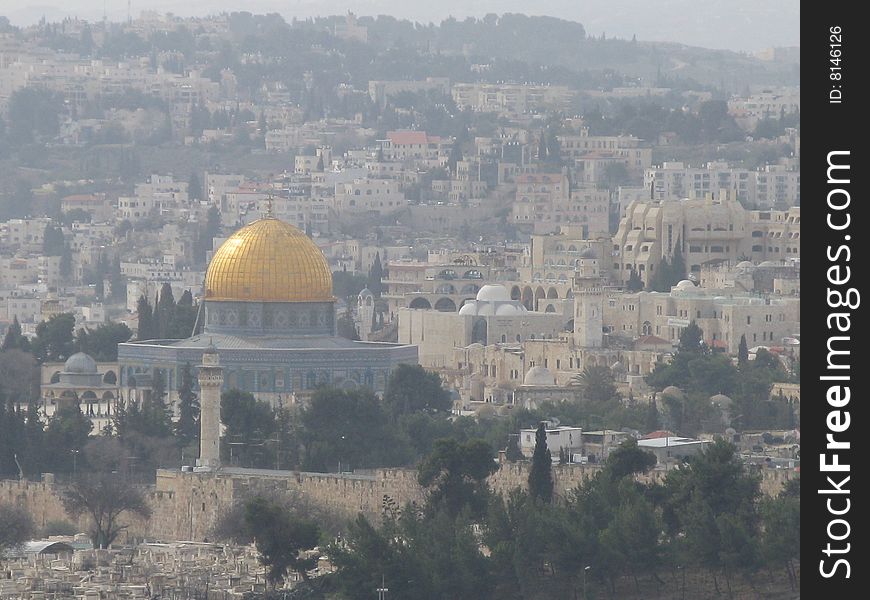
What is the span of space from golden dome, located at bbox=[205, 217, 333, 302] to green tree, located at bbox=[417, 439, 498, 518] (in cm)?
2062

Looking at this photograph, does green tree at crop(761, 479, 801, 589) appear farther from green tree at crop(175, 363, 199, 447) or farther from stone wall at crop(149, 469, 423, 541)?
green tree at crop(175, 363, 199, 447)

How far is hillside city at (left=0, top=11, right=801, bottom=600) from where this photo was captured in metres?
53.5

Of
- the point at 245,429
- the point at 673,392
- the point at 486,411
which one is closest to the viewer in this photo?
the point at 245,429

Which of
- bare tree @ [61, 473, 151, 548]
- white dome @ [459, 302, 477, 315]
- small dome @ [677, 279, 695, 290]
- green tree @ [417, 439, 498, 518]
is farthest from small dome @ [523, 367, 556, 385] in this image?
green tree @ [417, 439, 498, 518]

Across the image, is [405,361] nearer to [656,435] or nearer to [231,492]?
[656,435]

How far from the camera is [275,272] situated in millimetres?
79500

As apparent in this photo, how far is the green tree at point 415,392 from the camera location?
73.3 meters

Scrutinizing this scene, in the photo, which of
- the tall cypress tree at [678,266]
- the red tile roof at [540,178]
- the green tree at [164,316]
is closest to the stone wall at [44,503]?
the green tree at [164,316]

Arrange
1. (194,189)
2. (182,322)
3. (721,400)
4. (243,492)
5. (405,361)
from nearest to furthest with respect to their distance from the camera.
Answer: (243,492)
(721,400)
(405,361)
(182,322)
(194,189)

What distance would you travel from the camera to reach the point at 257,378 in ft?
258

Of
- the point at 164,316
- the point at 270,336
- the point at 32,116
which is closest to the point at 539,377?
the point at 270,336

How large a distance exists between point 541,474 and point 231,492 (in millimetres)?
5692
